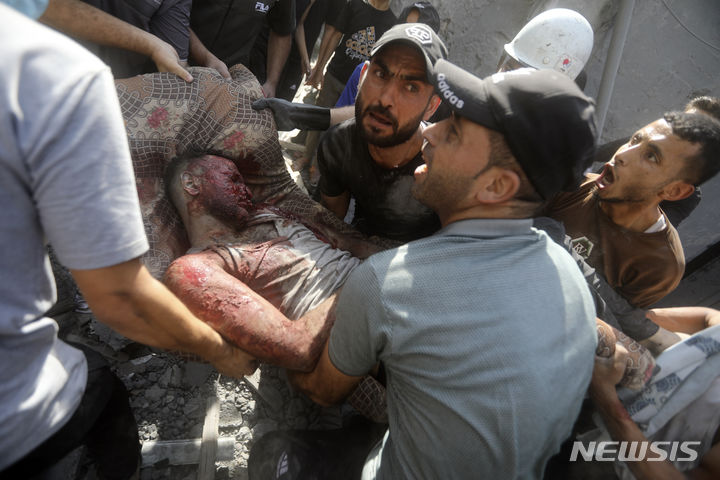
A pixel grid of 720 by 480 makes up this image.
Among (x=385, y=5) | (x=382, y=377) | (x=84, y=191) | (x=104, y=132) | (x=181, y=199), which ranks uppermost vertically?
(x=385, y=5)

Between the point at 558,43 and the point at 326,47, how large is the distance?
2.56 metres

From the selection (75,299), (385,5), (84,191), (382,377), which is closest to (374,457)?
(382,377)

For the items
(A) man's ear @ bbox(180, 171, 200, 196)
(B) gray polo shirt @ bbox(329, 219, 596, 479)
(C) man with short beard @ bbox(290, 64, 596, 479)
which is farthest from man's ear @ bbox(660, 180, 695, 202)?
(A) man's ear @ bbox(180, 171, 200, 196)

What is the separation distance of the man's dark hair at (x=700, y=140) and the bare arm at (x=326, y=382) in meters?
2.22

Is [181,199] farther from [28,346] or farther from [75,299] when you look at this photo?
[28,346]

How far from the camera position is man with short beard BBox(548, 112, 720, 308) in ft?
7.41

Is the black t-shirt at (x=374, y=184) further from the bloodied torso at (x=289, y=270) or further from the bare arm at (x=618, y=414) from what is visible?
the bare arm at (x=618, y=414)

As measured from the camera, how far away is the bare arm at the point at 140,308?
3.36 feet

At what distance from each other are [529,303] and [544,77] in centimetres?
78

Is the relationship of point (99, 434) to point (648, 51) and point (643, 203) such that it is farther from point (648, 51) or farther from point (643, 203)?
point (648, 51)

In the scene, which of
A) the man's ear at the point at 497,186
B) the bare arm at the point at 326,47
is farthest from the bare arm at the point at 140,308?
the bare arm at the point at 326,47

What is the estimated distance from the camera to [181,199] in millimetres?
2309

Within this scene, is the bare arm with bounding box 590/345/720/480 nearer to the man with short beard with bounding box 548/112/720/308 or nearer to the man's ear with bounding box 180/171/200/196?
the man with short beard with bounding box 548/112/720/308

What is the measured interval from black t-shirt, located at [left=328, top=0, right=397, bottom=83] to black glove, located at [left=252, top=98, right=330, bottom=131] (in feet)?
5.80
